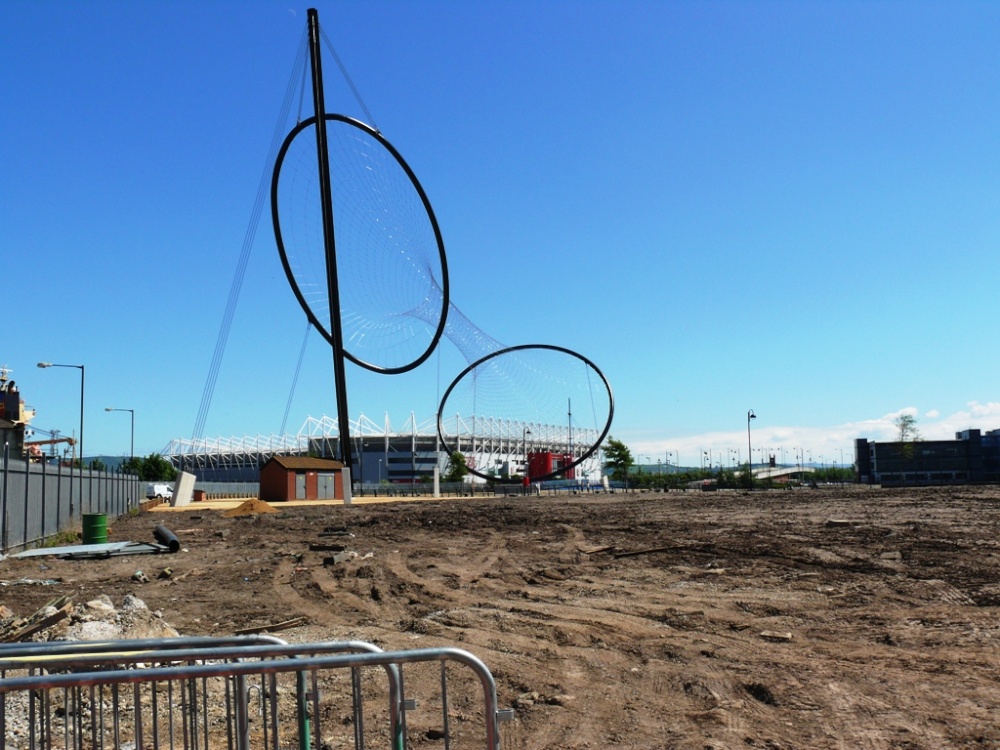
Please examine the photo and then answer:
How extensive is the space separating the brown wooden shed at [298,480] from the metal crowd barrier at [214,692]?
59.0 metres

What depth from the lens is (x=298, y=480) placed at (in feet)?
223

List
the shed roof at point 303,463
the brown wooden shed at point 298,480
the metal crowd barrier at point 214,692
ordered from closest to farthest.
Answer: the metal crowd barrier at point 214,692 < the brown wooden shed at point 298,480 < the shed roof at point 303,463

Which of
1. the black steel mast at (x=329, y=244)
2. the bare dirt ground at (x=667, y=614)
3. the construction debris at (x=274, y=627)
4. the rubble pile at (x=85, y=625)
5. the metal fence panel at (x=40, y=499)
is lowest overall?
the bare dirt ground at (x=667, y=614)

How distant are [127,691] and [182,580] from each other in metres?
10.1

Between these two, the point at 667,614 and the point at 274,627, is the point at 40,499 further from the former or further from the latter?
the point at 667,614

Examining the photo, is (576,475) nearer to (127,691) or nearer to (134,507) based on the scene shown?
(134,507)

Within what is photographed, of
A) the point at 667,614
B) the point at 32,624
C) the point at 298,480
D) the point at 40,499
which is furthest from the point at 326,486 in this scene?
the point at 32,624

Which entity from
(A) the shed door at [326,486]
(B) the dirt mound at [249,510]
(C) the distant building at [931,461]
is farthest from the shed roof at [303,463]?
(C) the distant building at [931,461]

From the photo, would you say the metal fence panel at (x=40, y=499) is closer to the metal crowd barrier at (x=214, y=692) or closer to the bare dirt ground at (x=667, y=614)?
the bare dirt ground at (x=667, y=614)

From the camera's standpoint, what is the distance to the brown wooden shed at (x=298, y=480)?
2648 inches

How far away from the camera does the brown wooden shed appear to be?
6725 centimetres

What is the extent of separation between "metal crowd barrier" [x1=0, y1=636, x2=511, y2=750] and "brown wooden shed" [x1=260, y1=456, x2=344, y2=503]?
58985 millimetres

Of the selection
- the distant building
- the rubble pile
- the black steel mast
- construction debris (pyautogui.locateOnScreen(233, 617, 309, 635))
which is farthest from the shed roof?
the distant building

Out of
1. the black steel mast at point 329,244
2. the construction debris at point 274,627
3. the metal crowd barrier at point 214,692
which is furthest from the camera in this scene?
the black steel mast at point 329,244
